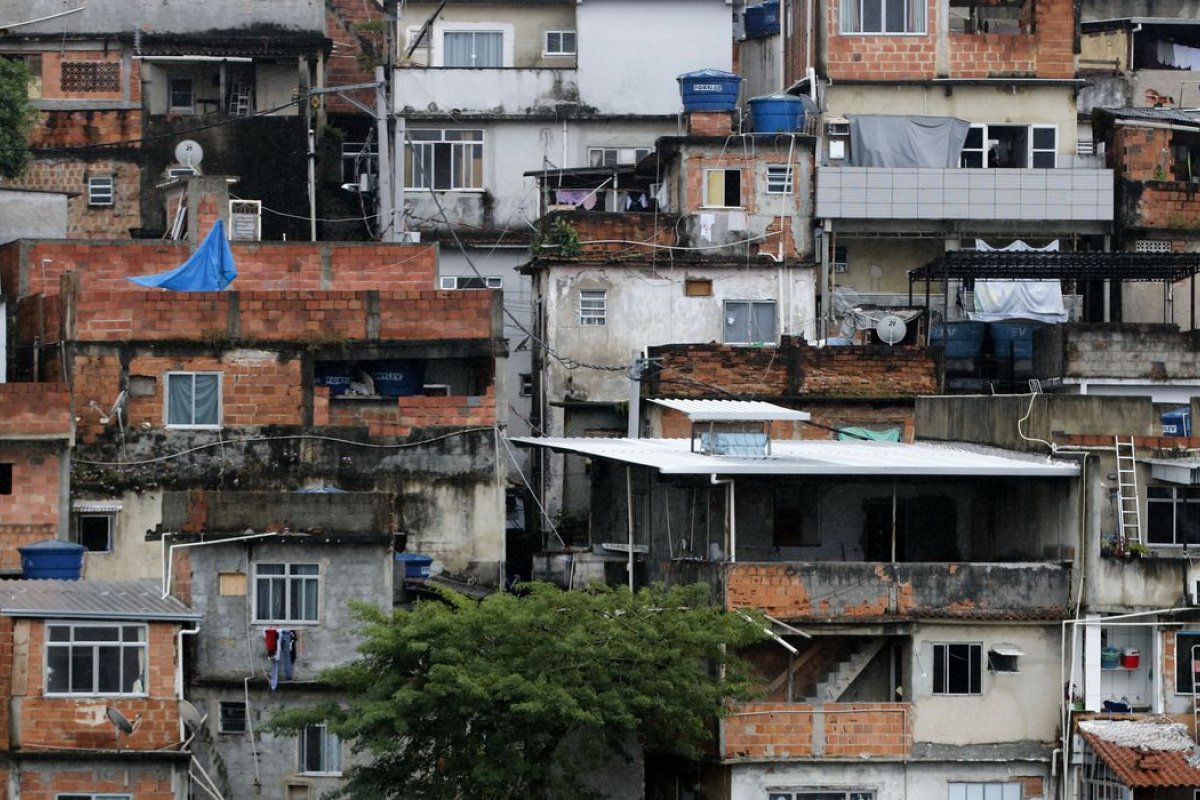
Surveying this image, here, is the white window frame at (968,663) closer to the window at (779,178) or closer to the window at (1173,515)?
the window at (1173,515)

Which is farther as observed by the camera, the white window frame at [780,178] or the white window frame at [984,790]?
the white window frame at [780,178]

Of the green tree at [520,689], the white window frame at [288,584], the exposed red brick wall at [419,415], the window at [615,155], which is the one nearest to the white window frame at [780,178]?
the window at [615,155]

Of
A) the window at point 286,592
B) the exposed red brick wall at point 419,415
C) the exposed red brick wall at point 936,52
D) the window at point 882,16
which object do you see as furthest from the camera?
the exposed red brick wall at point 936,52

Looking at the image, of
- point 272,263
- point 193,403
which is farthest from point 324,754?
point 272,263

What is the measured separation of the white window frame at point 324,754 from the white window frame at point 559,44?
24226mm

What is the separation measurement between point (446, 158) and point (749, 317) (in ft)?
27.3

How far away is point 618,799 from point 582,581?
223 inches

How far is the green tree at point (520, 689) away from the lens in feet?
118

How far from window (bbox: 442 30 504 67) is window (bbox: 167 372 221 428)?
15.9 metres

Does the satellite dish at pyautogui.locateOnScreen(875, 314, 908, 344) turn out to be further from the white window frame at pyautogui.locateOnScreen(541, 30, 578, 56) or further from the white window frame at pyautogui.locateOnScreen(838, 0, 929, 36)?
the white window frame at pyautogui.locateOnScreen(541, 30, 578, 56)

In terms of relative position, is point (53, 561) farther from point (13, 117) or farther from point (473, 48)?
point (473, 48)

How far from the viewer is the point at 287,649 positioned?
3906 centimetres

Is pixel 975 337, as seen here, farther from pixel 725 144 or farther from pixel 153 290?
pixel 153 290

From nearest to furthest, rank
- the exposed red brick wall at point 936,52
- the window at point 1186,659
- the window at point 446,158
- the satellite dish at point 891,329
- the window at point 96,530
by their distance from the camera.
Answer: the window at point 1186,659, the window at point 96,530, the satellite dish at point 891,329, the exposed red brick wall at point 936,52, the window at point 446,158
